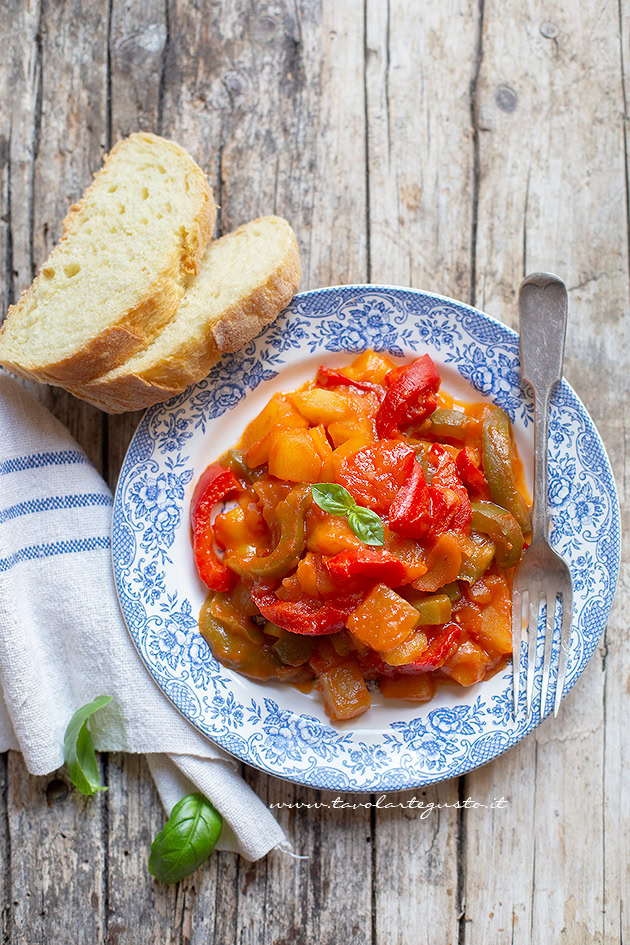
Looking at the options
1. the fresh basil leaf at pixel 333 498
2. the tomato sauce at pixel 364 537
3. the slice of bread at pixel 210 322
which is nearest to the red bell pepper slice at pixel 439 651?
the tomato sauce at pixel 364 537

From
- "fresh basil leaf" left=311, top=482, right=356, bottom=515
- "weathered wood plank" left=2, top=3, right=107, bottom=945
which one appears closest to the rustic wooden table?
"weathered wood plank" left=2, top=3, right=107, bottom=945

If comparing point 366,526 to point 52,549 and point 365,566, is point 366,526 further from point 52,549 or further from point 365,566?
point 52,549

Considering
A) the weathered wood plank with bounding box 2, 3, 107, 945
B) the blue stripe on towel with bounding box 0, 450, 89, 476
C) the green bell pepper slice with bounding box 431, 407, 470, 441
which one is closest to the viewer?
the green bell pepper slice with bounding box 431, 407, 470, 441

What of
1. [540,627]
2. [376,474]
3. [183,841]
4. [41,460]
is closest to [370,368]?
[376,474]

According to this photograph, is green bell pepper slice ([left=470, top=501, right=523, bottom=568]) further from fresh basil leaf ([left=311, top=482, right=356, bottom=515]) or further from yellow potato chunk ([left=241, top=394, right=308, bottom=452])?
yellow potato chunk ([left=241, top=394, right=308, bottom=452])

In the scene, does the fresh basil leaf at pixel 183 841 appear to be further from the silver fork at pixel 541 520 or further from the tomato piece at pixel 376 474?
the tomato piece at pixel 376 474
